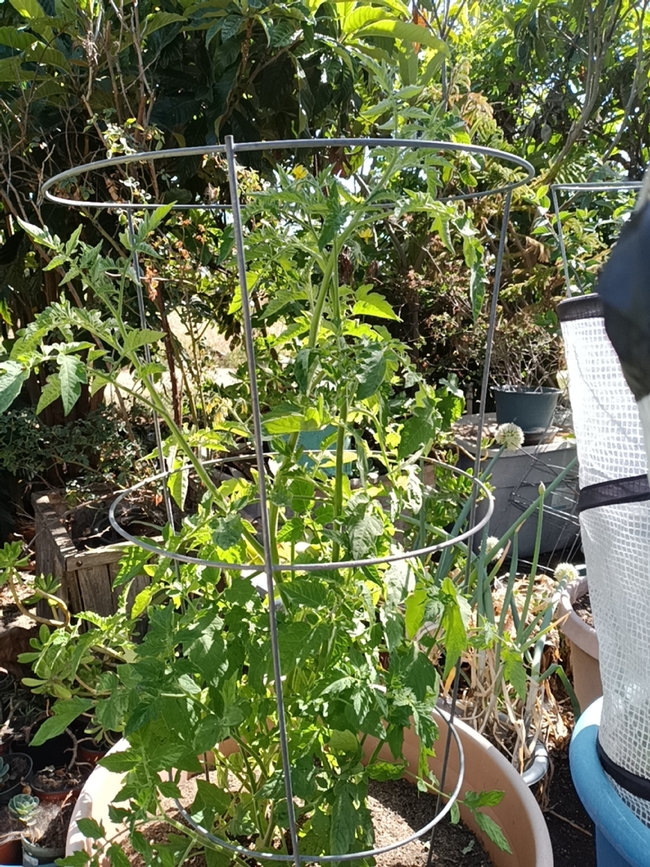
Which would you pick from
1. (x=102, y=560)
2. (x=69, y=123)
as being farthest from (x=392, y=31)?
(x=102, y=560)

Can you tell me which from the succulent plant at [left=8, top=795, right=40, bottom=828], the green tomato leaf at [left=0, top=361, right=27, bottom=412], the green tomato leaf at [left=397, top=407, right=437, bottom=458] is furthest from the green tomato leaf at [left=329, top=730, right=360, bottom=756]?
the succulent plant at [left=8, top=795, right=40, bottom=828]

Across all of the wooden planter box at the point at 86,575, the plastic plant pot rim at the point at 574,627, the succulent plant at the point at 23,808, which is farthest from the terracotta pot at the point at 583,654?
the succulent plant at the point at 23,808

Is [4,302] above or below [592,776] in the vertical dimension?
above

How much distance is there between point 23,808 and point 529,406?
2.37m

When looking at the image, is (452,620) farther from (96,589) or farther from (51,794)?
(96,589)

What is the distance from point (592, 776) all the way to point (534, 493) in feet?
7.32

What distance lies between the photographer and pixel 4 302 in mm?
2660

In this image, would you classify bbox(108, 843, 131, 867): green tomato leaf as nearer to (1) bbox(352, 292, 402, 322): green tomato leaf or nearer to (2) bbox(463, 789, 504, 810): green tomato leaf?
(2) bbox(463, 789, 504, 810): green tomato leaf

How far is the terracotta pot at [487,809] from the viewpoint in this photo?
40.1 inches

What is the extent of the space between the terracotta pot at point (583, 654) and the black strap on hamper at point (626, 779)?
0.65m

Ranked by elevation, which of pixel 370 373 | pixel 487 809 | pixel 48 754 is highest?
pixel 370 373

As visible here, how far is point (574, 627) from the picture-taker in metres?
1.56

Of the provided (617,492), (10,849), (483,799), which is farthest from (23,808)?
(617,492)

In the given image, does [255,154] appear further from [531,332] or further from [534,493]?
[534,493]
